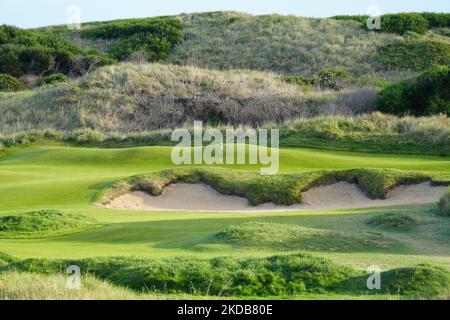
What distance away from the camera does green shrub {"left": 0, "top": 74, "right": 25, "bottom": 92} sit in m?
61.2

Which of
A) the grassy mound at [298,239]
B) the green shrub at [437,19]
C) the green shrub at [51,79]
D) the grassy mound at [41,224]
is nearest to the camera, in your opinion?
the grassy mound at [298,239]

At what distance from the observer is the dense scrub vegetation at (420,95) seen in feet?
144

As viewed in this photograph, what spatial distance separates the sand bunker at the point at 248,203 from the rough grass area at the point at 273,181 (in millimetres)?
168

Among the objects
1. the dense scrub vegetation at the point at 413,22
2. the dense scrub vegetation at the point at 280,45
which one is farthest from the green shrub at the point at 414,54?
the dense scrub vegetation at the point at 413,22

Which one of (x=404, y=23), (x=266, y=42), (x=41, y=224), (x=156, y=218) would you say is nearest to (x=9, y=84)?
(x=266, y=42)

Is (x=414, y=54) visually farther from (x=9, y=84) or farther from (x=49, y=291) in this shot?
(x=49, y=291)

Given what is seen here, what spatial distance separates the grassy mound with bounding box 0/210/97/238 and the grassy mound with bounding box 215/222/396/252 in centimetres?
417

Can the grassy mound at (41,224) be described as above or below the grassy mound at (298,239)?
below

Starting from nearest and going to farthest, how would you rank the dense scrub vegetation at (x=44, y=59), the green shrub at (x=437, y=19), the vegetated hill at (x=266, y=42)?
the dense scrub vegetation at (x=44, y=59)
the vegetated hill at (x=266, y=42)
the green shrub at (x=437, y=19)

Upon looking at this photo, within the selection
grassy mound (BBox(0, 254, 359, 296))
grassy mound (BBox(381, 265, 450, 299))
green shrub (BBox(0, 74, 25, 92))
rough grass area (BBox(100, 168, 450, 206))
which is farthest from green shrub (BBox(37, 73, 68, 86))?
grassy mound (BBox(381, 265, 450, 299))

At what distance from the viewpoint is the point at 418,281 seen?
40.0ft

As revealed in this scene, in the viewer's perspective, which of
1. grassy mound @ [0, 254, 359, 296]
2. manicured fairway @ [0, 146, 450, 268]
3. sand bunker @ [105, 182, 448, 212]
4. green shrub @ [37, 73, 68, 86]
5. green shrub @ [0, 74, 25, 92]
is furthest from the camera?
green shrub @ [37, 73, 68, 86]

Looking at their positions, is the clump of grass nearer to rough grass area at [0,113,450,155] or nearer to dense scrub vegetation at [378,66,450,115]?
rough grass area at [0,113,450,155]

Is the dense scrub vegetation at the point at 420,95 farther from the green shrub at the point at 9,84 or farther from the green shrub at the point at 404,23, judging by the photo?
the green shrub at the point at 404,23
